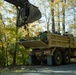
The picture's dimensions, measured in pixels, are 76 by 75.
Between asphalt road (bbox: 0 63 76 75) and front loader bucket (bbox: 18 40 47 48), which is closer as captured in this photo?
asphalt road (bbox: 0 63 76 75)

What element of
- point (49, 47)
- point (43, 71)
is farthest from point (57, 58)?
point (43, 71)

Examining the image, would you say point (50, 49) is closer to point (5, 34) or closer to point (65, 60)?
point (65, 60)

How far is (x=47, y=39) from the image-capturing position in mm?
16812

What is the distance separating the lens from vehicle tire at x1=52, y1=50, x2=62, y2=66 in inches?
683

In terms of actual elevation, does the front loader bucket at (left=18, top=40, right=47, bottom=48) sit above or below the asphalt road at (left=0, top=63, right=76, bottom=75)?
above

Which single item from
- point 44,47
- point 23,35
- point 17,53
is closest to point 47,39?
point 44,47

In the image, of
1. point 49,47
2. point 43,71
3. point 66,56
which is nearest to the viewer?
point 43,71

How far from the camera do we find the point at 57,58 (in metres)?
17.8

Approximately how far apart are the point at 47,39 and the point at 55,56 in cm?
155

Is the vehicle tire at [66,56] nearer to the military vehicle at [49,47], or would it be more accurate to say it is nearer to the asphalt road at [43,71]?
the military vehicle at [49,47]

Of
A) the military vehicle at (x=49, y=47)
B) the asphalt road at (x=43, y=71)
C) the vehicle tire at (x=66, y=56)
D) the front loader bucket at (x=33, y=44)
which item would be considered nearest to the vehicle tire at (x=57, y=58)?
the military vehicle at (x=49, y=47)

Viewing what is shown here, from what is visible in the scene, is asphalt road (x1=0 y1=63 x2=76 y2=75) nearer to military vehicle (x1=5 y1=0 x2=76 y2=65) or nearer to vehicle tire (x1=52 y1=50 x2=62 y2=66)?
military vehicle (x1=5 y1=0 x2=76 y2=65)

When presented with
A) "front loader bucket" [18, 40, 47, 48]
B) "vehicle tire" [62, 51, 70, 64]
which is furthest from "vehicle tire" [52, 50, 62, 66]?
"front loader bucket" [18, 40, 47, 48]

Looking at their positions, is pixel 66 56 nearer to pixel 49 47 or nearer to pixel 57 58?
pixel 57 58
